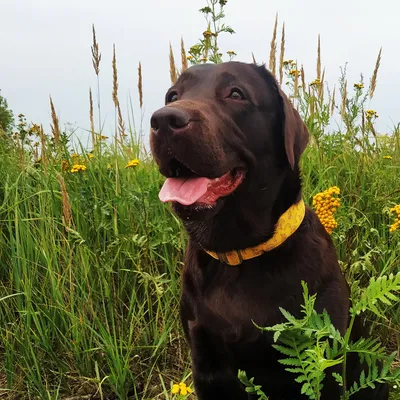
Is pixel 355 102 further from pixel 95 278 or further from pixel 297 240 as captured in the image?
pixel 95 278

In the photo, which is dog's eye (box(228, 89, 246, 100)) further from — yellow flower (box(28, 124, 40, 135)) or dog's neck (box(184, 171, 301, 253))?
yellow flower (box(28, 124, 40, 135))

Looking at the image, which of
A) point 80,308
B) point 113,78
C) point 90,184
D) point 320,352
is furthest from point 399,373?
point 113,78

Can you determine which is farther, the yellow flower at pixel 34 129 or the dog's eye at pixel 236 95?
the yellow flower at pixel 34 129

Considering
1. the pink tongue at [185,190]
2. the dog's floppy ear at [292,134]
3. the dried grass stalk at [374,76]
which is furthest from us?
the dried grass stalk at [374,76]

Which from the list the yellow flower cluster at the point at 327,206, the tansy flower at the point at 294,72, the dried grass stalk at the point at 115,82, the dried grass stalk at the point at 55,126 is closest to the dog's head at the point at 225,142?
the yellow flower cluster at the point at 327,206

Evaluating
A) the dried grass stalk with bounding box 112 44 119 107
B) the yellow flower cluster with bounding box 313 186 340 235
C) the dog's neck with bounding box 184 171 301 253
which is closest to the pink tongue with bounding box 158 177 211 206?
the dog's neck with bounding box 184 171 301 253

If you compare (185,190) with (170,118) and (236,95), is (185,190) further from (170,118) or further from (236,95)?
(236,95)

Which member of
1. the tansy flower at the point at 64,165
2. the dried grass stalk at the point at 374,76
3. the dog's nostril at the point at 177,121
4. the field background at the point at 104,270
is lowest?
the field background at the point at 104,270

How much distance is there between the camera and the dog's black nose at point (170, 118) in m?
1.46

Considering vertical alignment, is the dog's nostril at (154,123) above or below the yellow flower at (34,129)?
below

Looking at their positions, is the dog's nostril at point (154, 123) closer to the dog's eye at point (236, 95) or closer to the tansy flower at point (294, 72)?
the dog's eye at point (236, 95)

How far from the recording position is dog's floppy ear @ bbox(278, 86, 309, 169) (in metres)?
1.69

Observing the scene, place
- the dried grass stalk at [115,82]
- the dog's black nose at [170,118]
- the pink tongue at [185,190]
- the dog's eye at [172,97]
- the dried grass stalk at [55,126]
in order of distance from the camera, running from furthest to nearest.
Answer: the dried grass stalk at [115,82] < the dried grass stalk at [55,126] < the dog's eye at [172,97] < the pink tongue at [185,190] < the dog's black nose at [170,118]

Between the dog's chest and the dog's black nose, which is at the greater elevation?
the dog's black nose
